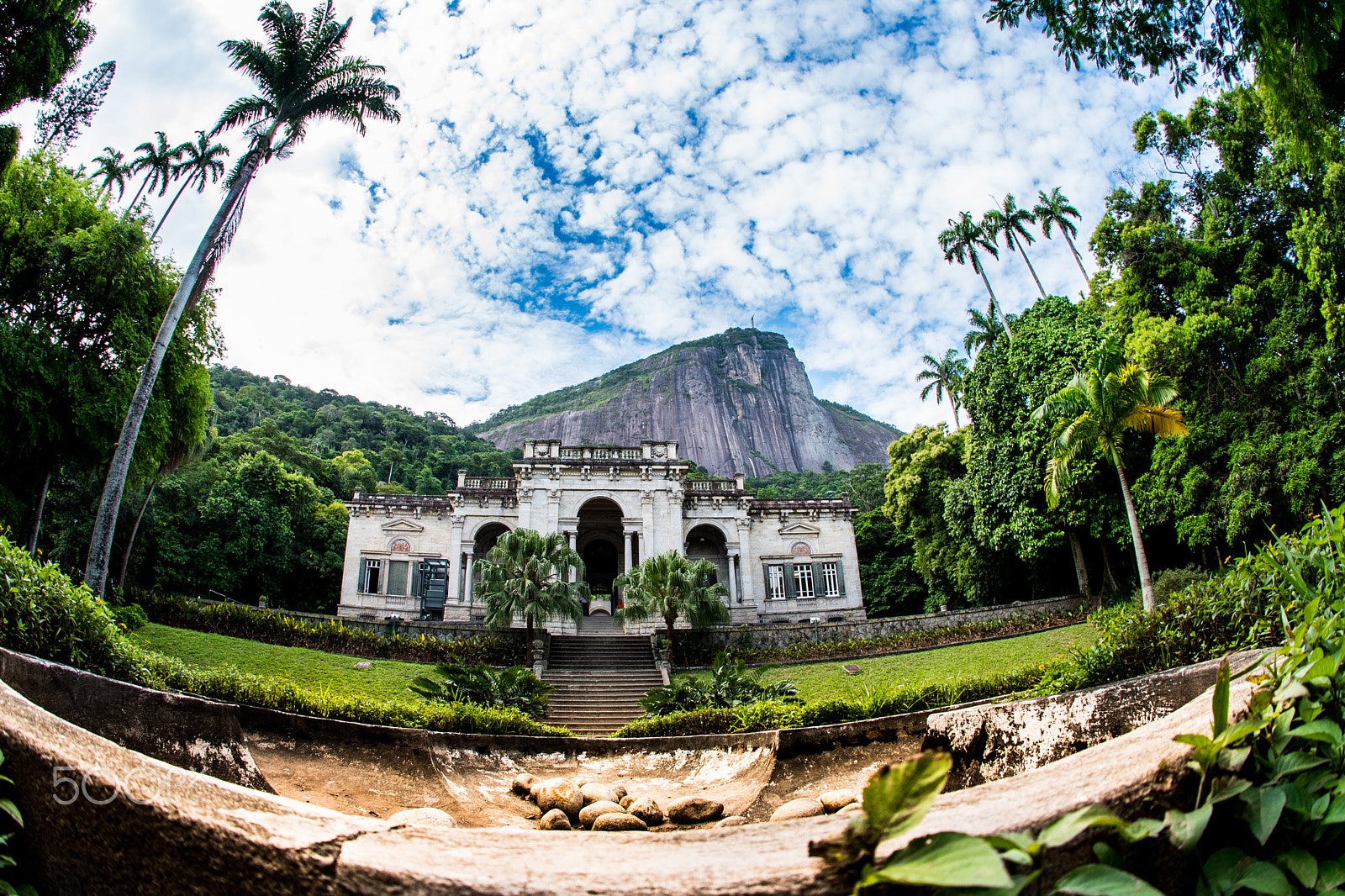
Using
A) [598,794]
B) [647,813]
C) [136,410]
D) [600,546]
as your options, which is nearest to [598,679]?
[136,410]

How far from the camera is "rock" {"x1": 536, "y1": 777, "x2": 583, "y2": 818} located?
5.28m

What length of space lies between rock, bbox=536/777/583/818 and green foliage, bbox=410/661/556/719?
5.66 meters

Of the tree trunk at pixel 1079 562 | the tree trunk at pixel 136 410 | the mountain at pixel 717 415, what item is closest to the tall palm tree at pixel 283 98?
the tree trunk at pixel 136 410

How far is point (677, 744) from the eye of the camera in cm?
762

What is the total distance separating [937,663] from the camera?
1656cm

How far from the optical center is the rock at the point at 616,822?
449 centimetres

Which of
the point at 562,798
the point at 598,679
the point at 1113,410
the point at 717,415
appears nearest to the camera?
the point at 562,798

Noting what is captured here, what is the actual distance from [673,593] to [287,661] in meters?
9.35

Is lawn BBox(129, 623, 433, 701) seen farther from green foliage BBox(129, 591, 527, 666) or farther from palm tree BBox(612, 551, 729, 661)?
palm tree BBox(612, 551, 729, 661)

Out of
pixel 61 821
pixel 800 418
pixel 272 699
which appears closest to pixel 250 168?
pixel 272 699

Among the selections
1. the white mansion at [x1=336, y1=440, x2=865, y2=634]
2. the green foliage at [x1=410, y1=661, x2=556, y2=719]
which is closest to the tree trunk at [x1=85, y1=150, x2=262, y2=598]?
the green foliage at [x1=410, y1=661, x2=556, y2=719]

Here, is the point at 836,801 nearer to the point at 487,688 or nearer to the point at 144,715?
the point at 144,715

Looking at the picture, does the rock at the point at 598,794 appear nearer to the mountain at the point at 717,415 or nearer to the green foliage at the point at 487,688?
the green foliage at the point at 487,688

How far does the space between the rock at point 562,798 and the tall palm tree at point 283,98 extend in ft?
40.6
